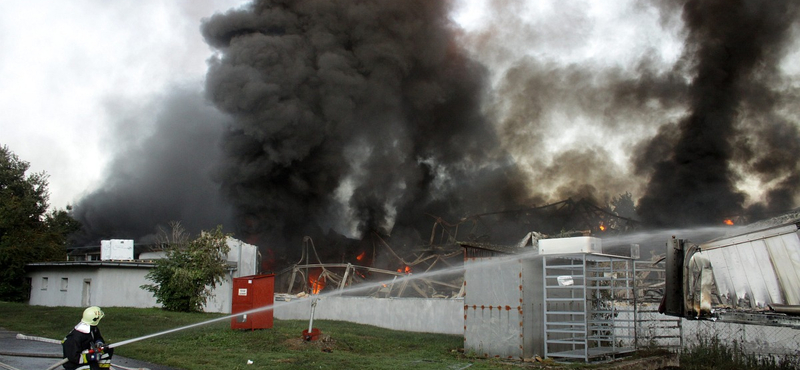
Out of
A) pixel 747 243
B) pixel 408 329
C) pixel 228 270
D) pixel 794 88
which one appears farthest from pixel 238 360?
pixel 794 88

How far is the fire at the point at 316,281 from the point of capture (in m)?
29.0

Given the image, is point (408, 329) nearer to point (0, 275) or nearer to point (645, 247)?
point (645, 247)

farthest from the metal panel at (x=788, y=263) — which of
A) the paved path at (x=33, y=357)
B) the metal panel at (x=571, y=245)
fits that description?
the paved path at (x=33, y=357)

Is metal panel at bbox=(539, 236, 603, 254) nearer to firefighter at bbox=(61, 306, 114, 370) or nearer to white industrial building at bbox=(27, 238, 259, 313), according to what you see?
firefighter at bbox=(61, 306, 114, 370)

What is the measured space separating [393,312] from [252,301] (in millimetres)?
6627

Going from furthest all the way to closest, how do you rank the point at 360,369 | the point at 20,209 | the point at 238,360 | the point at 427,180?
1. the point at 427,180
2. the point at 20,209
3. the point at 238,360
4. the point at 360,369

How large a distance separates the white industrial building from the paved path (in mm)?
11428

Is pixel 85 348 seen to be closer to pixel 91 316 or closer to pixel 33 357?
pixel 91 316

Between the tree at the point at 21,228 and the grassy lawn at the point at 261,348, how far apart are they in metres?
14.4

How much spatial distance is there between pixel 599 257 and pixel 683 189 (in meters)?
18.9

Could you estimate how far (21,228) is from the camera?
3192cm

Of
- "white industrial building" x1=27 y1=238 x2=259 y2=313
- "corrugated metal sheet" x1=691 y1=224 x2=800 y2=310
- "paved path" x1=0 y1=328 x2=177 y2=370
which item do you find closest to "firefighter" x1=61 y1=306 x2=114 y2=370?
"paved path" x1=0 y1=328 x2=177 y2=370

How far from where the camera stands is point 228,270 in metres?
24.6

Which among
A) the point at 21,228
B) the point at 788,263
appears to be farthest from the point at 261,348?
the point at 21,228
